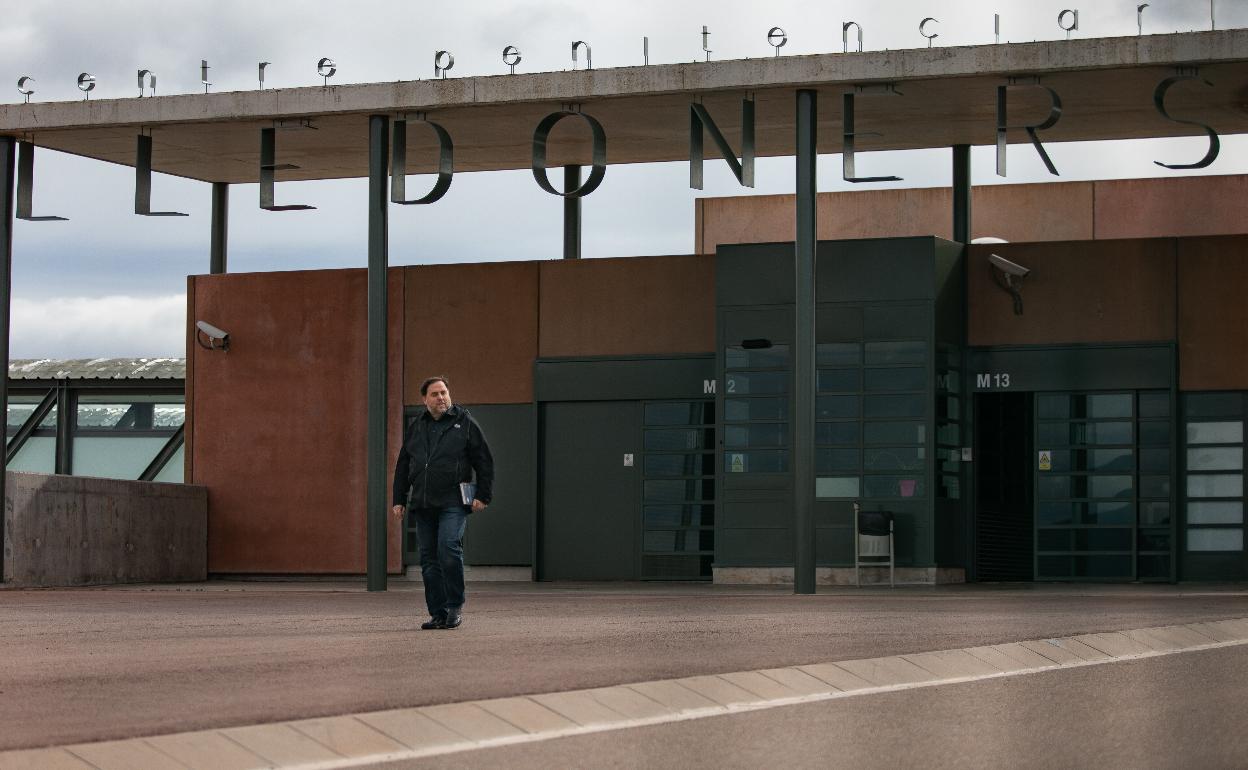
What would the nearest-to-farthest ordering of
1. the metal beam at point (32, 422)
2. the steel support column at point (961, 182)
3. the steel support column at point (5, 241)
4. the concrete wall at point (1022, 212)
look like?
the steel support column at point (5, 241) < the steel support column at point (961, 182) < the concrete wall at point (1022, 212) < the metal beam at point (32, 422)

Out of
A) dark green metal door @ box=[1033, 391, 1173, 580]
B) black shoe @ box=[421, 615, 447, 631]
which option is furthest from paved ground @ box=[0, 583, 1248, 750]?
dark green metal door @ box=[1033, 391, 1173, 580]

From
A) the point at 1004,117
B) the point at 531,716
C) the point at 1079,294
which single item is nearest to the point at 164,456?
the point at 1079,294

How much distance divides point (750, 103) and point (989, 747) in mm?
17087

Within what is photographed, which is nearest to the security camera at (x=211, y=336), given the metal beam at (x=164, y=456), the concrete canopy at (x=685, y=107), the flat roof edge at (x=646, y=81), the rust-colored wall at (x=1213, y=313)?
the concrete canopy at (x=685, y=107)

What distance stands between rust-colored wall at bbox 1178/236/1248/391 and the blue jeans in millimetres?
14572

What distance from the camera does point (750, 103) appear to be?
2481cm

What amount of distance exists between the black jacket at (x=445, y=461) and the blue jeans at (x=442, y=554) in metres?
0.09

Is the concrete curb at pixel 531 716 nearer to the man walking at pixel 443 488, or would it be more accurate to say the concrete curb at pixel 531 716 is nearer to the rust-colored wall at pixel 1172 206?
the man walking at pixel 443 488

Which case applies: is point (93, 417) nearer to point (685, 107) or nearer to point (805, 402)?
point (685, 107)

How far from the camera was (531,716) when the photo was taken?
352 inches

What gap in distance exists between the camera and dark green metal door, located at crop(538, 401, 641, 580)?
2844 cm

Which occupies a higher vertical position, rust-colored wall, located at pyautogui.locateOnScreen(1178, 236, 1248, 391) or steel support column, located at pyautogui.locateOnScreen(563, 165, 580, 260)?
steel support column, located at pyautogui.locateOnScreen(563, 165, 580, 260)

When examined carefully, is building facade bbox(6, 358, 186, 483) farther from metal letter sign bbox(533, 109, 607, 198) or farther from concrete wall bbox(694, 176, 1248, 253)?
metal letter sign bbox(533, 109, 607, 198)

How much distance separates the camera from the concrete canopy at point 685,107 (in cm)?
2398
